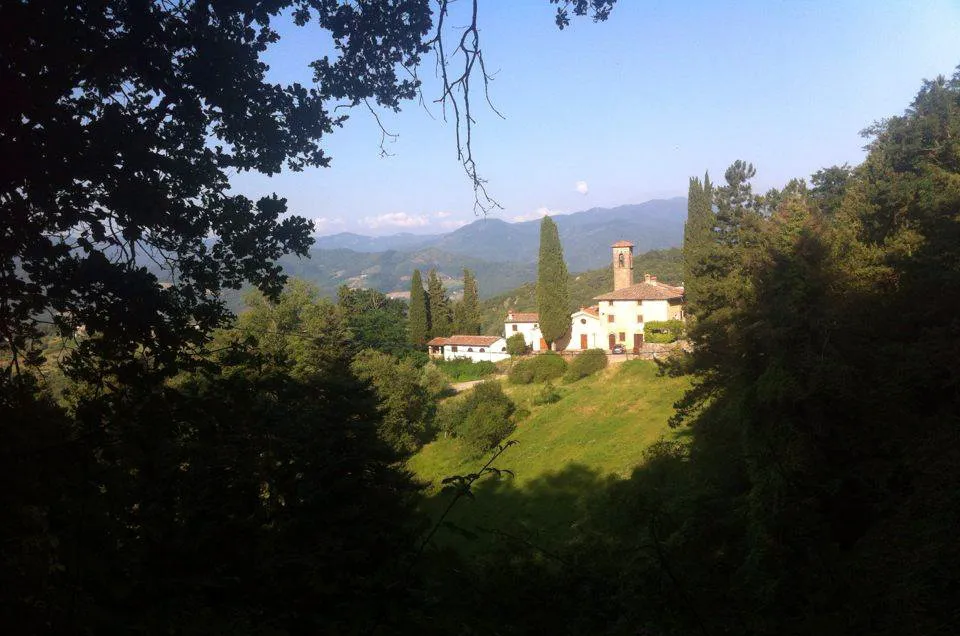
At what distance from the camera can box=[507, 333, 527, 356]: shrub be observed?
50494mm

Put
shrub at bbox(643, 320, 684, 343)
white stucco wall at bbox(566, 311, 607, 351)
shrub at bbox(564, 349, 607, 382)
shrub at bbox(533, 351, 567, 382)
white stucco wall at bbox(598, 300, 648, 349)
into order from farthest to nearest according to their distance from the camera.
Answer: white stucco wall at bbox(566, 311, 607, 351)
white stucco wall at bbox(598, 300, 648, 349)
shrub at bbox(643, 320, 684, 343)
shrub at bbox(533, 351, 567, 382)
shrub at bbox(564, 349, 607, 382)

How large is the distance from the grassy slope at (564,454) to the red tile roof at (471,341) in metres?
Result: 16.4

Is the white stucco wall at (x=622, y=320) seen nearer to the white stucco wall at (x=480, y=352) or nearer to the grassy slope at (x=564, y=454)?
the white stucco wall at (x=480, y=352)

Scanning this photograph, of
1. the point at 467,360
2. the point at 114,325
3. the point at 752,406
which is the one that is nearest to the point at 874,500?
the point at 752,406

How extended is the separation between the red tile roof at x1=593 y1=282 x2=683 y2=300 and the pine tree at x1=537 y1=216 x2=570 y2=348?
3762 mm

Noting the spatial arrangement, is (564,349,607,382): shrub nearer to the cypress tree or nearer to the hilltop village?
the hilltop village

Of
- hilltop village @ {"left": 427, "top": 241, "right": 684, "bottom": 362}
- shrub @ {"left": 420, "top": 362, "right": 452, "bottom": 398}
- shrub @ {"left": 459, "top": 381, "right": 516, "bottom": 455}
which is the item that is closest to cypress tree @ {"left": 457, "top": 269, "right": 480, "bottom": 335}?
hilltop village @ {"left": 427, "top": 241, "right": 684, "bottom": 362}

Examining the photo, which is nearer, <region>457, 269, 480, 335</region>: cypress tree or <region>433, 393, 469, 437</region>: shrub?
<region>433, 393, 469, 437</region>: shrub

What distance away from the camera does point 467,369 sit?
4978 cm

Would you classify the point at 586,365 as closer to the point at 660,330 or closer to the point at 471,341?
the point at 660,330

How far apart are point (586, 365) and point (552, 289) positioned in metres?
9.95

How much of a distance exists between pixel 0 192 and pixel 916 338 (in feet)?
35.8

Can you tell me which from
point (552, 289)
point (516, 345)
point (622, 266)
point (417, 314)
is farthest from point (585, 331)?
point (417, 314)

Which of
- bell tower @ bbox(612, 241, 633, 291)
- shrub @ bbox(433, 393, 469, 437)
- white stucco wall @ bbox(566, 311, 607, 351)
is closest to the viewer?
Answer: shrub @ bbox(433, 393, 469, 437)
